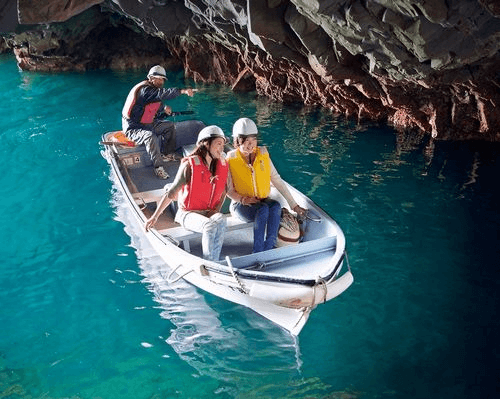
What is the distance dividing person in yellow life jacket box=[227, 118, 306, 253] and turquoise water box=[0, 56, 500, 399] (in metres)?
1.30

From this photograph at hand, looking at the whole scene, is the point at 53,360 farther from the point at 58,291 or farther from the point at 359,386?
the point at 359,386

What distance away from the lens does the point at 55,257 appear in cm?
949

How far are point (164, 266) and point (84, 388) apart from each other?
9.19 feet

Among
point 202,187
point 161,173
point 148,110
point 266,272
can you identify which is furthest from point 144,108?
point 266,272

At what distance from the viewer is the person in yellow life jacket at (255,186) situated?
24.6ft

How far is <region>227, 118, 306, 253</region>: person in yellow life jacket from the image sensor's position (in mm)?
7505

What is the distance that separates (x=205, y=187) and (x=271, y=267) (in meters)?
1.49

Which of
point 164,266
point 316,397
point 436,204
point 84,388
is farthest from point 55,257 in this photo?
point 436,204

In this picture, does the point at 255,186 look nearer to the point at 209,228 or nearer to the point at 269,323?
the point at 209,228

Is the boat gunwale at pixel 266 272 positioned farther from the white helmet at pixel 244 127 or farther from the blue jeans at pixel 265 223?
the white helmet at pixel 244 127

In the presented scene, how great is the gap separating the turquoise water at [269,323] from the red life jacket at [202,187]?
5.11 feet

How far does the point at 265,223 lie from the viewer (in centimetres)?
762

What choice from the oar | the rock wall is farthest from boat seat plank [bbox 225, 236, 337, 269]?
the oar

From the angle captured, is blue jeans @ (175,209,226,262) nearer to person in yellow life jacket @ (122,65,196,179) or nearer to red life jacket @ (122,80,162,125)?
person in yellow life jacket @ (122,65,196,179)
